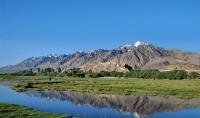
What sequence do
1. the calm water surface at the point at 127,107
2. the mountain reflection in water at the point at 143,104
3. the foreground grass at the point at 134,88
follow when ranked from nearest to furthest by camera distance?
1. the calm water surface at the point at 127,107
2. the mountain reflection in water at the point at 143,104
3. the foreground grass at the point at 134,88

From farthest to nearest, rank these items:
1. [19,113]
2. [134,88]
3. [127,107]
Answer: [134,88] < [127,107] < [19,113]

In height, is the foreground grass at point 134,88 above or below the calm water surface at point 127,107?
above

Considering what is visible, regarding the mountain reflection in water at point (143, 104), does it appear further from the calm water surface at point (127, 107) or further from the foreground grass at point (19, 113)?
the foreground grass at point (19, 113)

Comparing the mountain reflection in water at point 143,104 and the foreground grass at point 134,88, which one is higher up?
the foreground grass at point 134,88

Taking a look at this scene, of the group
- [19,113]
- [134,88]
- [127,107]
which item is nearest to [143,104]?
[127,107]

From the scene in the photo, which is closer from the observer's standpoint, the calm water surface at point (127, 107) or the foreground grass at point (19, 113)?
the foreground grass at point (19, 113)

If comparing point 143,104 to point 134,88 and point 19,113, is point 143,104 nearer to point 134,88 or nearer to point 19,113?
point 19,113

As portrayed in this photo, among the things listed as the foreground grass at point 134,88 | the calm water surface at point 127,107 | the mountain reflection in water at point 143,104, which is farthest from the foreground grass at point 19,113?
the foreground grass at point 134,88

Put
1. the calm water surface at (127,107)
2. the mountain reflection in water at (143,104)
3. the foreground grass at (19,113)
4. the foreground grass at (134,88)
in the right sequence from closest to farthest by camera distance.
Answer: the foreground grass at (19,113) < the calm water surface at (127,107) < the mountain reflection in water at (143,104) < the foreground grass at (134,88)

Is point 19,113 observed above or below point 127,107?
above

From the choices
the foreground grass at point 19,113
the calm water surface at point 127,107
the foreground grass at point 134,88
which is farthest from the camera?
the foreground grass at point 134,88

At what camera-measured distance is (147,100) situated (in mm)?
88250

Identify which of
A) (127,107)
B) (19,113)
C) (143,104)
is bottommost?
(127,107)

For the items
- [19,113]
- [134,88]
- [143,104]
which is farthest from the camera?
[134,88]
